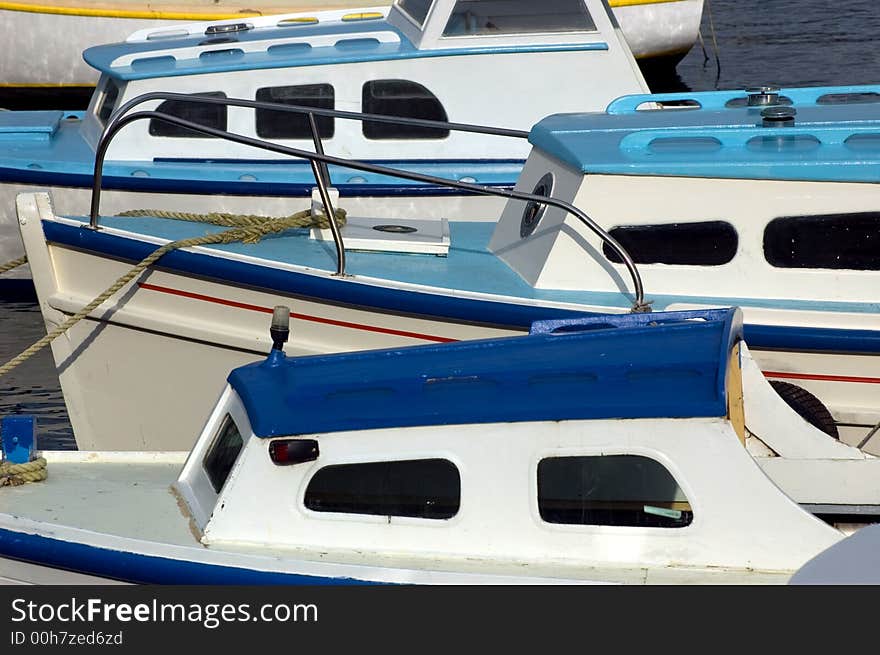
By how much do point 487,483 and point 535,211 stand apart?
3.01 metres

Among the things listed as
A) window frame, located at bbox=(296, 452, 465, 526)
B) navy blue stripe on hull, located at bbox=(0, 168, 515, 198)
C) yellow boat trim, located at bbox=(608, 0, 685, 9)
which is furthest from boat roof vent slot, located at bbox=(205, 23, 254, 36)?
yellow boat trim, located at bbox=(608, 0, 685, 9)

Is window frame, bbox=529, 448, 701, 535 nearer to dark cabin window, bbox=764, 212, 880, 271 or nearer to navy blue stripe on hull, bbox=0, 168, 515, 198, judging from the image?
dark cabin window, bbox=764, 212, 880, 271

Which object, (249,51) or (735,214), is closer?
(735,214)

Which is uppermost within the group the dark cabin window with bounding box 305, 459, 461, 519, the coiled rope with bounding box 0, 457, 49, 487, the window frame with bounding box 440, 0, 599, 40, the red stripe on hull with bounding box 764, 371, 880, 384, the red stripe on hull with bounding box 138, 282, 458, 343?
the window frame with bounding box 440, 0, 599, 40

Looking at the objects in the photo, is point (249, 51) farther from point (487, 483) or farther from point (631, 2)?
point (631, 2)

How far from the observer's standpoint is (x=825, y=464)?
5641 millimetres

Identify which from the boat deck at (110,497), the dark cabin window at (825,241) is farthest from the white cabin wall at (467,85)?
the boat deck at (110,497)

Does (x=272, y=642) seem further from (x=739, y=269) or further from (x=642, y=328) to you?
(x=739, y=269)

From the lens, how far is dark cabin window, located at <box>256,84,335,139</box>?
32.4 ft

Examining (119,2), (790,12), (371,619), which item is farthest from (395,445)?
(790,12)

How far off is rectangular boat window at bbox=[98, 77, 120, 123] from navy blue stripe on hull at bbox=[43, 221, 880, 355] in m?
2.66

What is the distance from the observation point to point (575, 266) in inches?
287

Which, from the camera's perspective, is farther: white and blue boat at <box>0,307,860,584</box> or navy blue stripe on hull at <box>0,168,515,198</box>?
navy blue stripe on hull at <box>0,168,515,198</box>

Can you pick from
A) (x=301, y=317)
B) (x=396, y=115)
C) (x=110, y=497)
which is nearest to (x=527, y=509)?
(x=110, y=497)
